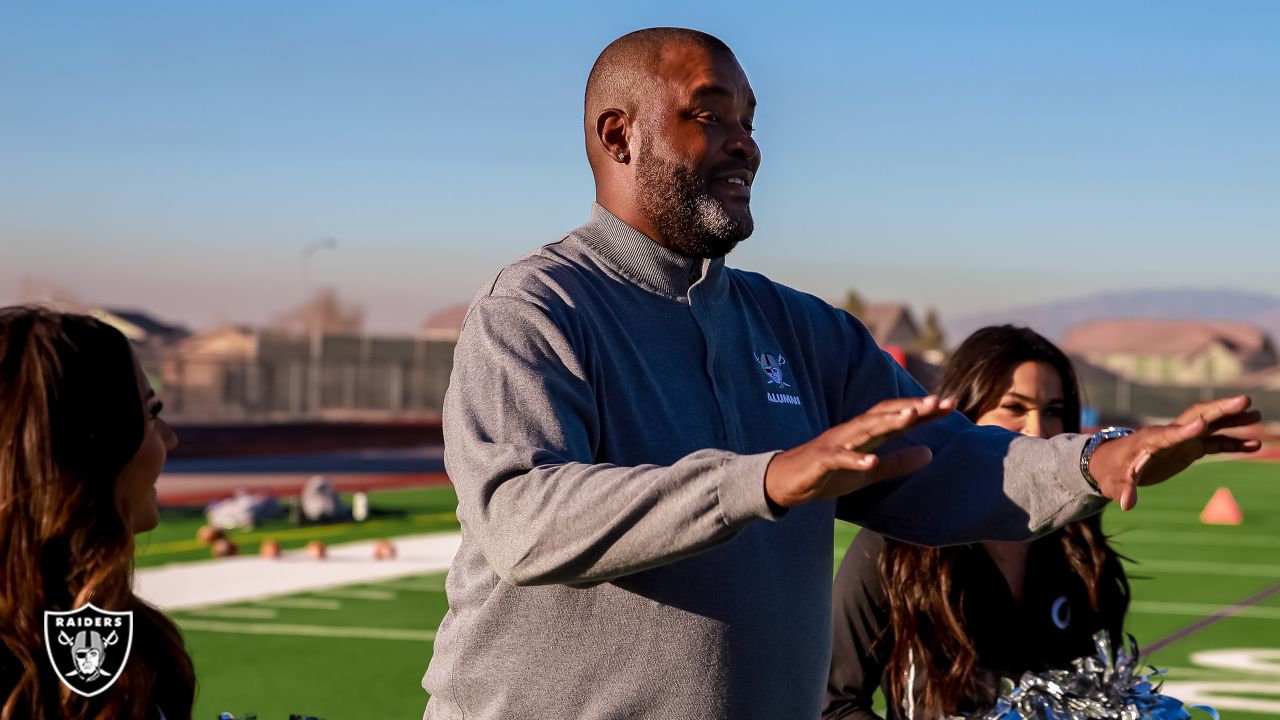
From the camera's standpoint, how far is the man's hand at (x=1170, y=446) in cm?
255

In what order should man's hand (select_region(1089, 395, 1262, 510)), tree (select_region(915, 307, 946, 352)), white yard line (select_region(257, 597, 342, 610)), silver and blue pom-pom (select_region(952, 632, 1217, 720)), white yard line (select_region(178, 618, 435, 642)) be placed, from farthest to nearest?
tree (select_region(915, 307, 946, 352)) < white yard line (select_region(257, 597, 342, 610)) < white yard line (select_region(178, 618, 435, 642)) < silver and blue pom-pom (select_region(952, 632, 1217, 720)) < man's hand (select_region(1089, 395, 1262, 510))

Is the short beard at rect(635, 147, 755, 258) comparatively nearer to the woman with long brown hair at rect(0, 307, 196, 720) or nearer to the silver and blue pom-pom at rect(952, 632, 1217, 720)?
the woman with long brown hair at rect(0, 307, 196, 720)

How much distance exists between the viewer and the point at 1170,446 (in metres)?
2.58

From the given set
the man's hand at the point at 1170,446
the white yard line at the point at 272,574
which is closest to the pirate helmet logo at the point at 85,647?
the man's hand at the point at 1170,446

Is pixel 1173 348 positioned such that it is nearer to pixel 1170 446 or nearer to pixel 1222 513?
pixel 1222 513

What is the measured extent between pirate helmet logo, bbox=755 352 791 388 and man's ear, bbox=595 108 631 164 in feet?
1.31

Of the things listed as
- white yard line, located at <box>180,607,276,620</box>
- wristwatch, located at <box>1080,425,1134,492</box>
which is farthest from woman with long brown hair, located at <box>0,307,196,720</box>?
white yard line, located at <box>180,607,276,620</box>

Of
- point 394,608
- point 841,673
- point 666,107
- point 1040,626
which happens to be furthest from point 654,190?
point 394,608

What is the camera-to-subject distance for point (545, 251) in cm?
288

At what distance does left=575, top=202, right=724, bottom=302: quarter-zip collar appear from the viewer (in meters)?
2.88

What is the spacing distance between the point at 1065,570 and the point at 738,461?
231 centimetres

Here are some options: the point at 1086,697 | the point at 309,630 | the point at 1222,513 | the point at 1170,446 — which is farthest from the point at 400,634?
the point at 1222,513

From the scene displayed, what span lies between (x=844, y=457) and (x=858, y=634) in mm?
2034

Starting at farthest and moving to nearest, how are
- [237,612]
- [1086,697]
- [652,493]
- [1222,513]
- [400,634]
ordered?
[1222,513] → [237,612] → [400,634] → [1086,697] → [652,493]
